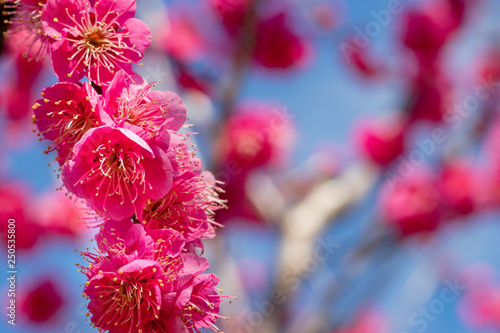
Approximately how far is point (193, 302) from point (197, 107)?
187 cm

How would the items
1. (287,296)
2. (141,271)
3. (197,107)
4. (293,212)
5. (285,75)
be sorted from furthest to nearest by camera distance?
(285,75) → (293,212) → (287,296) → (197,107) → (141,271)

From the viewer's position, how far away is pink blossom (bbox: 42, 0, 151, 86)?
0.97 metres

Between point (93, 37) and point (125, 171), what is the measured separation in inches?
12.6

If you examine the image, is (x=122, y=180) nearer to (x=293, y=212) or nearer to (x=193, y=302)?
(x=193, y=302)

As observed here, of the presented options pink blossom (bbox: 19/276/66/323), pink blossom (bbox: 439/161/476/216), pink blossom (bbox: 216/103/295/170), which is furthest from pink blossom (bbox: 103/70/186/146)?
pink blossom (bbox: 19/276/66/323)

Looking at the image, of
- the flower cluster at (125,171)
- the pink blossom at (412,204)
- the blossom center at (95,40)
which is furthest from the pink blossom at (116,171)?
the pink blossom at (412,204)

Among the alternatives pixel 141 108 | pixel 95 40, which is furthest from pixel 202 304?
pixel 95 40

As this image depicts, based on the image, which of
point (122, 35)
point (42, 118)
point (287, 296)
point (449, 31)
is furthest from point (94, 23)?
point (449, 31)

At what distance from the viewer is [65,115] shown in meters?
0.98

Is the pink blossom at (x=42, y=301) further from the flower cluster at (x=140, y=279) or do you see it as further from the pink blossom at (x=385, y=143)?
the flower cluster at (x=140, y=279)

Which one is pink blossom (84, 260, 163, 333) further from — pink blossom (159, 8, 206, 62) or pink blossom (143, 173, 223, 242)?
pink blossom (159, 8, 206, 62)

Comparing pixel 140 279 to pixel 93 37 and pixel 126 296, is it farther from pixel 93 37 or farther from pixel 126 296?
pixel 93 37

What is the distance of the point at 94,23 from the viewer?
1.04 meters

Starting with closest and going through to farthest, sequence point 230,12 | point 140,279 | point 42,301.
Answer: point 140,279 → point 230,12 → point 42,301
